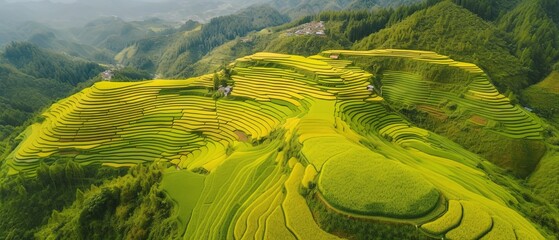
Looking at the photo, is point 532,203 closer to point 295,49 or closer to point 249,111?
point 249,111

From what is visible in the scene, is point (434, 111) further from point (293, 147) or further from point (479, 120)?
point (293, 147)

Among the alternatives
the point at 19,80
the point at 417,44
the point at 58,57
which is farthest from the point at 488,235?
the point at 58,57

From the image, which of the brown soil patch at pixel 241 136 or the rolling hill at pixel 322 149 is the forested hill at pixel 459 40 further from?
the brown soil patch at pixel 241 136

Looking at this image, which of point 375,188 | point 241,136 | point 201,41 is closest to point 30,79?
point 201,41

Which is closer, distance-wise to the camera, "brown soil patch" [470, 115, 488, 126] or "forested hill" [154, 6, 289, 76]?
"brown soil patch" [470, 115, 488, 126]

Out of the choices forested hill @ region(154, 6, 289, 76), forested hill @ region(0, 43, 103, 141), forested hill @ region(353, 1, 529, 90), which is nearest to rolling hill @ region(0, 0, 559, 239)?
forested hill @ region(353, 1, 529, 90)

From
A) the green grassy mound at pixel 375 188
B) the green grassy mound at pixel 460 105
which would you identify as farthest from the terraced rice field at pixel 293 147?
the green grassy mound at pixel 460 105

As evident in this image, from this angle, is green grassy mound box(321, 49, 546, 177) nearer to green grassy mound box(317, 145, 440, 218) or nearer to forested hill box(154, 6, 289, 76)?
green grassy mound box(317, 145, 440, 218)
